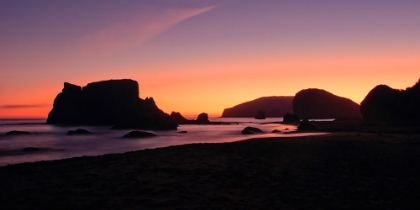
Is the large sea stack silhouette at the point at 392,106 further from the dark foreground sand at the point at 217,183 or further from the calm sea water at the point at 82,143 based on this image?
the dark foreground sand at the point at 217,183

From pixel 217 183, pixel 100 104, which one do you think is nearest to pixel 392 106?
pixel 217 183

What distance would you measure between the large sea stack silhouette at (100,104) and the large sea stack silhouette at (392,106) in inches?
3340

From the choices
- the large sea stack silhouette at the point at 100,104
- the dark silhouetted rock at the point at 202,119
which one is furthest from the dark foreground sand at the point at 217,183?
the dark silhouetted rock at the point at 202,119

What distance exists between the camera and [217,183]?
11172mm

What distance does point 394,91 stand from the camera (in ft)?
167

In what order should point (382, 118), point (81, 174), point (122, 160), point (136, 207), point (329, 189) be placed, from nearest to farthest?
point (136, 207) < point (329, 189) < point (81, 174) < point (122, 160) < point (382, 118)

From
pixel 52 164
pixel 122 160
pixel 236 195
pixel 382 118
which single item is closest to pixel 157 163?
pixel 122 160

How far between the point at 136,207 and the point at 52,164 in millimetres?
8806

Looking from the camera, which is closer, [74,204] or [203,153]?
[74,204]

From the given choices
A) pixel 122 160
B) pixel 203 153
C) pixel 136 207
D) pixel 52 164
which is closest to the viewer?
pixel 136 207

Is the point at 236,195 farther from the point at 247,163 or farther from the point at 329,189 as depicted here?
the point at 247,163

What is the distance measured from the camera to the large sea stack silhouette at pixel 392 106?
149ft

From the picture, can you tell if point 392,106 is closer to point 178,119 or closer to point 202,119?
point 202,119

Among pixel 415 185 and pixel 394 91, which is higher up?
pixel 394 91
